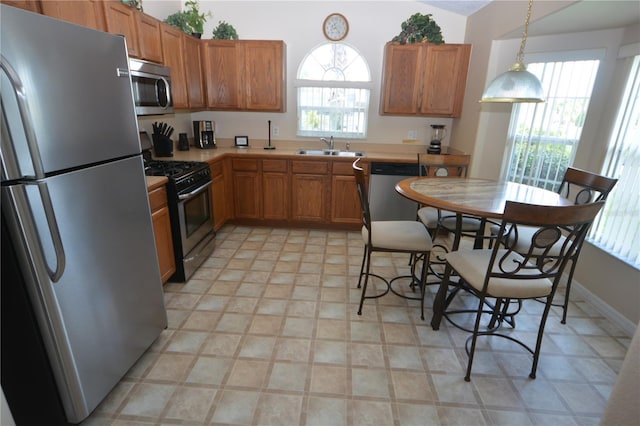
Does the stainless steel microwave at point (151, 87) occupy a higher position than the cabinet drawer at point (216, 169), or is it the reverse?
the stainless steel microwave at point (151, 87)

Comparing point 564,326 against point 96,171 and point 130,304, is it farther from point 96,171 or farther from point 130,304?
point 96,171

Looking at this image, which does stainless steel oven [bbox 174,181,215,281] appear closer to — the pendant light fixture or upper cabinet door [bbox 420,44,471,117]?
the pendant light fixture

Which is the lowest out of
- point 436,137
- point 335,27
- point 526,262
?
point 526,262

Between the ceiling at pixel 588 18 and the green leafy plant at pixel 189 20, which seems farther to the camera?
the green leafy plant at pixel 189 20

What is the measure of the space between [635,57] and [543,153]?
3.22ft

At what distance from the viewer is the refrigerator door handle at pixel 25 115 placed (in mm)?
1028

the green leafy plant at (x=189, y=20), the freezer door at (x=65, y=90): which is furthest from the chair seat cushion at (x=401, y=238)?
the green leafy plant at (x=189, y=20)

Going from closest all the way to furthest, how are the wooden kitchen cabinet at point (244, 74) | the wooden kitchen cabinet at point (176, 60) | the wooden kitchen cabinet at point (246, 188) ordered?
the wooden kitchen cabinet at point (176, 60)
the wooden kitchen cabinet at point (244, 74)
the wooden kitchen cabinet at point (246, 188)

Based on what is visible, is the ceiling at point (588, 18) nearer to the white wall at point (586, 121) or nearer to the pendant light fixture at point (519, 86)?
the white wall at point (586, 121)

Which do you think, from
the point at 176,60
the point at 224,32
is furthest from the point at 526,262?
the point at 224,32

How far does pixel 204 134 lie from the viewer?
13.2 ft

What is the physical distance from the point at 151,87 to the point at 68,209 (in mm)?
1736

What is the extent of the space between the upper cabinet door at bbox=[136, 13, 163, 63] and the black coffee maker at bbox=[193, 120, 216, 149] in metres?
1.11

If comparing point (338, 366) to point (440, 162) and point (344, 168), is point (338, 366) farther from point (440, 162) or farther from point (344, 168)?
point (344, 168)
